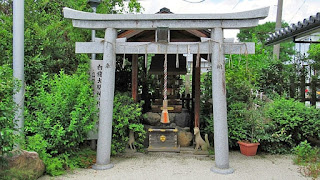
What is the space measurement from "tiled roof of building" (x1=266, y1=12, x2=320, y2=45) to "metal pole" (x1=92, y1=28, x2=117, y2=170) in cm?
531

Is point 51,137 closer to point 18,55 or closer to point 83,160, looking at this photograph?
point 83,160

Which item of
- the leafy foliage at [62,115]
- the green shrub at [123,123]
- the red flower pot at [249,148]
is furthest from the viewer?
the red flower pot at [249,148]

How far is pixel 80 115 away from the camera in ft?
20.7

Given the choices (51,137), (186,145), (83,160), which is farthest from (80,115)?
(186,145)

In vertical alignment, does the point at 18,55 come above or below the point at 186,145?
above

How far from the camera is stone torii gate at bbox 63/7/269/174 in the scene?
6.38m

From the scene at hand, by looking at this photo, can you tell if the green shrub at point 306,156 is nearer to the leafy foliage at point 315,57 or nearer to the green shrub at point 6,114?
the leafy foliage at point 315,57

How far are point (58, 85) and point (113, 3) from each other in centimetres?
510

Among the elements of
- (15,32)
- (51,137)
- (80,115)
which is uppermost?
(15,32)

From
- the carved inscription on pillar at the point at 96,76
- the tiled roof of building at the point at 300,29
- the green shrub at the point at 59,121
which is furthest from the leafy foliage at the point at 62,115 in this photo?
the tiled roof of building at the point at 300,29

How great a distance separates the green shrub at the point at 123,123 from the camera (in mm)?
7445

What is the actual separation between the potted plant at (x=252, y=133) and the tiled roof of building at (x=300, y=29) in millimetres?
2829

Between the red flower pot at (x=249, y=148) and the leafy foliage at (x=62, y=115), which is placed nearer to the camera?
the leafy foliage at (x=62, y=115)

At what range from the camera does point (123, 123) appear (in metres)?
7.46
